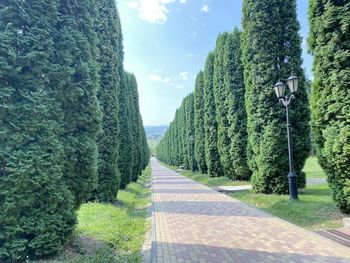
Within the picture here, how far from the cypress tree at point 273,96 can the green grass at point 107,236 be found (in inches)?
192

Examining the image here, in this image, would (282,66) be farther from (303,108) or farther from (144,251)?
(144,251)

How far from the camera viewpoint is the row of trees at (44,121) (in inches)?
174

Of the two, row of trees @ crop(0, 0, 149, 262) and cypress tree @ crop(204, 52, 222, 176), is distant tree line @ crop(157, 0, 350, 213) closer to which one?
cypress tree @ crop(204, 52, 222, 176)

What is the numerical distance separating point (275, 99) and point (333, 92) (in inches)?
168

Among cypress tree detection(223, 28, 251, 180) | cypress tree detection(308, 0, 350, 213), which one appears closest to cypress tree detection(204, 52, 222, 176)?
cypress tree detection(223, 28, 251, 180)

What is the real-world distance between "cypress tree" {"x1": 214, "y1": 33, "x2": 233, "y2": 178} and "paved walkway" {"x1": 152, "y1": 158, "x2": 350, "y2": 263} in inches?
341

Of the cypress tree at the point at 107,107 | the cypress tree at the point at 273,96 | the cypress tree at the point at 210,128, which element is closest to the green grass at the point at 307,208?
the cypress tree at the point at 273,96

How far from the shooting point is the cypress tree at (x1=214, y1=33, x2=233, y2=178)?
17.9m

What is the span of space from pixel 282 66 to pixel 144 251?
8.62 meters

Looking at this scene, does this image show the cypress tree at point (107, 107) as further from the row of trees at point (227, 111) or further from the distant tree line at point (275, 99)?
the row of trees at point (227, 111)

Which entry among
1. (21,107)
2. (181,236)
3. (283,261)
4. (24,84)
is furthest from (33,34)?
(283,261)

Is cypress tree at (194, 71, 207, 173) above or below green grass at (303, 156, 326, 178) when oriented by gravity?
above

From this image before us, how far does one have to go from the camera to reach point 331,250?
17.0 feet

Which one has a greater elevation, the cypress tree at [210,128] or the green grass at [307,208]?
the cypress tree at [210,128]
